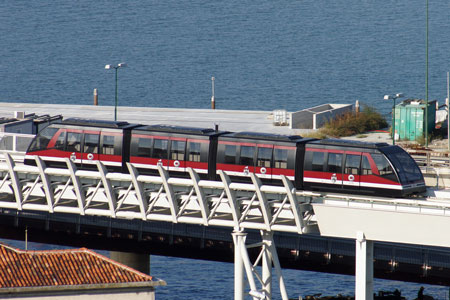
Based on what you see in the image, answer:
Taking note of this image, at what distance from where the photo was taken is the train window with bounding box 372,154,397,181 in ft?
155

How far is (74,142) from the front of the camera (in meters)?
53.6

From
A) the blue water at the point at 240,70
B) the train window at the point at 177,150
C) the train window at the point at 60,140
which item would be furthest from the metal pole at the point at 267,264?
the blue water at the point at 240,70

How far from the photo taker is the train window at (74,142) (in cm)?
5353

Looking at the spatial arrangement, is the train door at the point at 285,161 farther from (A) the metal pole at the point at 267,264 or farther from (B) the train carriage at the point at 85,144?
(B) the train carriage at the point at 85,144

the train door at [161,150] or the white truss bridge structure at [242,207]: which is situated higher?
the train door at [161,150]

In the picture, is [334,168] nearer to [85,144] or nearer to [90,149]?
[90,149]

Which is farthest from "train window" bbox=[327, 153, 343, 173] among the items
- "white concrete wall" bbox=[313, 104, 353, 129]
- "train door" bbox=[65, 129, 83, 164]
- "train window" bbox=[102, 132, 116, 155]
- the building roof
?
"white concrete wall" bbox=[313, 104, 353, 129]

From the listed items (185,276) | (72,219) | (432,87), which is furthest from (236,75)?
(72,219)

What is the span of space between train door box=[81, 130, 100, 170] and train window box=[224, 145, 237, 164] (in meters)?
6.86

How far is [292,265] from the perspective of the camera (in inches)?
2237

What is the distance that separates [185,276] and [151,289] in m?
31.2

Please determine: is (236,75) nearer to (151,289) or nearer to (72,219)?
(72,219)

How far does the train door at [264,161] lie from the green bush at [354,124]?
33.2 metres

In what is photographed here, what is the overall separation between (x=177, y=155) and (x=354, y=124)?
36.2 metres
